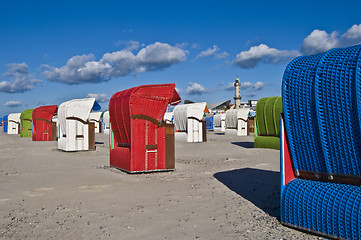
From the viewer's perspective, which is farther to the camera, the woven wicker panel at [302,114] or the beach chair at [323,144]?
the woven wicker panel at [302,114]

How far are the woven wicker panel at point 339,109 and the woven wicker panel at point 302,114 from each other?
4.1 inches

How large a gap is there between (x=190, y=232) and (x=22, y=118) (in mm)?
29476

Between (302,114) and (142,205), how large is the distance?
3336 mm

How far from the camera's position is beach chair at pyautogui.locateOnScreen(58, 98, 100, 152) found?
16594 mm

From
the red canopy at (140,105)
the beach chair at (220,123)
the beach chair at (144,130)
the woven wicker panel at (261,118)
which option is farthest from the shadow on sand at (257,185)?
the beach chair at (220,123)

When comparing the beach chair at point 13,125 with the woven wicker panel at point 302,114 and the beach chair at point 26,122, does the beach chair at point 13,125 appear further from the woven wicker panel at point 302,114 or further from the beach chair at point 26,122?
the woven wicker panel at point 302,114

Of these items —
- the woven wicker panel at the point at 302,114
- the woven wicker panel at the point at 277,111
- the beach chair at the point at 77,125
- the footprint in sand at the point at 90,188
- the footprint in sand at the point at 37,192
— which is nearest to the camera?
the woven wicker panel at the point at 302,114

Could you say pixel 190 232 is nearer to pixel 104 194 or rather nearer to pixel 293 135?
pixel 293 135

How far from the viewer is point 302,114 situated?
456 centimetres

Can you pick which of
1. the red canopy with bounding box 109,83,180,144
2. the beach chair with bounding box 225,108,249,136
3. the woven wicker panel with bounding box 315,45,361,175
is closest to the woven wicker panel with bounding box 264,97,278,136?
the red canopy with bounding box 109,83,180,144

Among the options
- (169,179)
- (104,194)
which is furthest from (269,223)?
(169,179)

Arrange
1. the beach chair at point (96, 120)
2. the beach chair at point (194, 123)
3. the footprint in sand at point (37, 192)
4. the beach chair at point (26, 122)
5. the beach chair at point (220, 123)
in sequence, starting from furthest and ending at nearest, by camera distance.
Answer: the beach chair at point (96, 120) → the beach chair at point (220, 123) → the beach chair at point (26, 122) → the beach chair at point (194, 123) → the footprint in sand at point (37, 192)

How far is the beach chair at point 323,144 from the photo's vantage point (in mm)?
3975

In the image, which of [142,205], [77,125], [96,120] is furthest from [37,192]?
[96,120]
